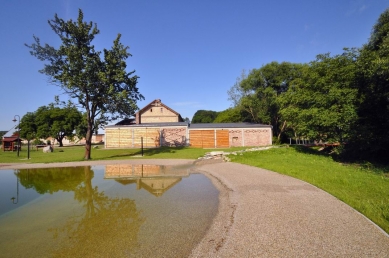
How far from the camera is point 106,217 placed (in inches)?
237

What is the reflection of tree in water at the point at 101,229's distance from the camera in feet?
13.9

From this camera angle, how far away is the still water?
4.32m

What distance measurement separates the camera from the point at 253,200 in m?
6.56


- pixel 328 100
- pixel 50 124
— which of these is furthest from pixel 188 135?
pixel 50 124

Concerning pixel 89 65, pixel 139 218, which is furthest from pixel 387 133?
pixel 89 65

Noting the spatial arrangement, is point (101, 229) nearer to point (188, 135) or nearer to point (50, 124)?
point (188, 135)

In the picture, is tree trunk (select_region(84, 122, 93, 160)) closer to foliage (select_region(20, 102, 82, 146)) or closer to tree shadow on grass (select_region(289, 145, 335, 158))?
tree shadow on grass (select_region(289, 145, 335, 158))

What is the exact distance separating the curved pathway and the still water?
23.3 inches

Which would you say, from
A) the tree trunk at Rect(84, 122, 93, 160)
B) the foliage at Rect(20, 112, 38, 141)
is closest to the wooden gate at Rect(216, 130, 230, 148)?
the tree trunk at Rect(84, 122, 93, 160)

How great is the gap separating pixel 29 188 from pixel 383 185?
599 inches

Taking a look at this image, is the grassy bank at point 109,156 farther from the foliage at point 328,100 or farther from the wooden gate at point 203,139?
the foliage at point 328,100

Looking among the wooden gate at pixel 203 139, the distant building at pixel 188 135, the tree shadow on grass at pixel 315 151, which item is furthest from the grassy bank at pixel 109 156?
the tree shadow on grass at pixel 315 151

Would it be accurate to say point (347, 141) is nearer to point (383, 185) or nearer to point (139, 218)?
point (383, 185)

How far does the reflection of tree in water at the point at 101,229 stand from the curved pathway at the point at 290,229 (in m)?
1.76
